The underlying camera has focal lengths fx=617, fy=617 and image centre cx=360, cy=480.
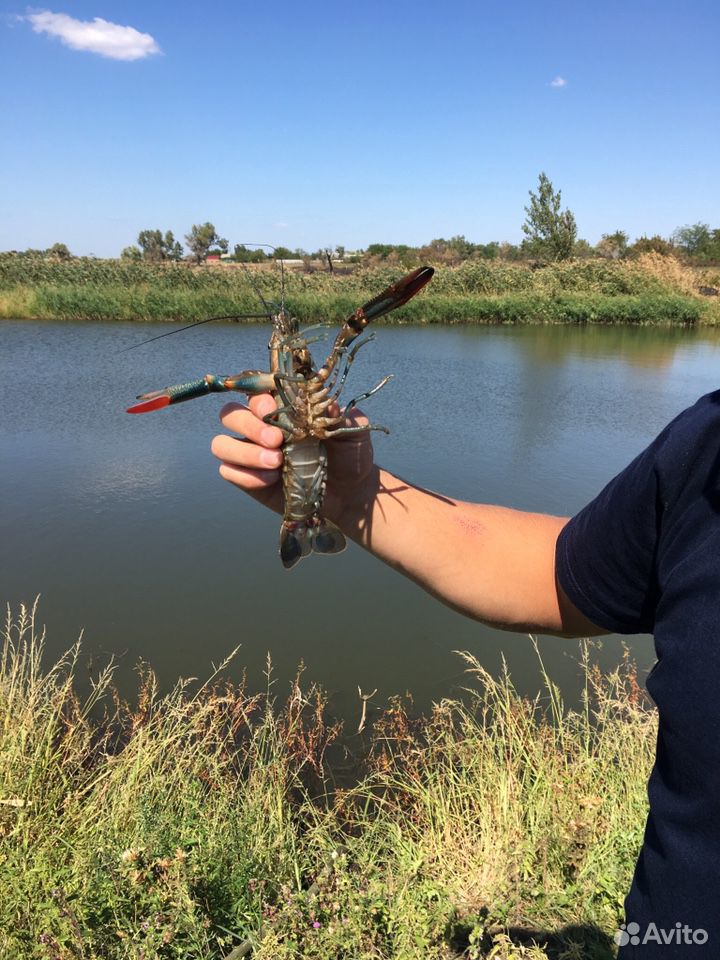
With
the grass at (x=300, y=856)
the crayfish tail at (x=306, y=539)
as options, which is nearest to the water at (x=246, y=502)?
the grass at (x=300, y=856)

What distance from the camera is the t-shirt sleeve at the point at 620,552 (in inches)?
56.4

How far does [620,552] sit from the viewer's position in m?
1.51

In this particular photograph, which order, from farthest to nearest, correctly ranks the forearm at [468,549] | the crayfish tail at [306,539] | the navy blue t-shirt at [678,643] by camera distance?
the crayfish tail at [306,539] < the forearm at [468,549] < the navy blue t-shirt at [678,643]

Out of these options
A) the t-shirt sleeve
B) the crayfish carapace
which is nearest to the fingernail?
the crayfish carapace

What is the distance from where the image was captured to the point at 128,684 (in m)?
5.52

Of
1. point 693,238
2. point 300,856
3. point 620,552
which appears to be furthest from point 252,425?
point 693,238

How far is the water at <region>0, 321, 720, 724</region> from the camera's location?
606cm

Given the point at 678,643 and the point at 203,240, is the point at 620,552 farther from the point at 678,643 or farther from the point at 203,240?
the point at 203,240

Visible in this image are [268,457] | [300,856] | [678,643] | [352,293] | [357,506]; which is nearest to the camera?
[678,643]

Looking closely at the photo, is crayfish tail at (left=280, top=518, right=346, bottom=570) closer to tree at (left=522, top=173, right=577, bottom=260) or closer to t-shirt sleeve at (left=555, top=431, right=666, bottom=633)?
t-shirt sleeve at (left=555, top=431, right=666, bottom=633)

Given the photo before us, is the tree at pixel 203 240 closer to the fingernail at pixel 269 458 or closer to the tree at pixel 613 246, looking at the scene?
the tree at pixel 613 246

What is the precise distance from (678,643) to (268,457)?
126 centimetres

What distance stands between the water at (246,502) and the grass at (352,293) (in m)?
6.55

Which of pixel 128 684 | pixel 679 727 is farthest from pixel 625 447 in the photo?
pixel 679 727
